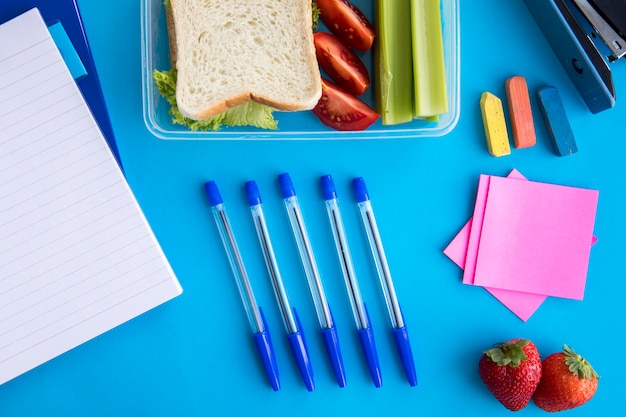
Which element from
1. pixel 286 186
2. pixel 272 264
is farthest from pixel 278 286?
pixel 286 186

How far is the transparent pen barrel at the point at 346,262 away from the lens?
2.77ft

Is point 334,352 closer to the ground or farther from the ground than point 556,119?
closer to the ground

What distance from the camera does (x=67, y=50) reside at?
2.68 ft

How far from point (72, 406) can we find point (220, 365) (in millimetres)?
207

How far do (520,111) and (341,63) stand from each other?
0.26 m

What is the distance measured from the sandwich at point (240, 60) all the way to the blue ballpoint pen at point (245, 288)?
4.0 inches

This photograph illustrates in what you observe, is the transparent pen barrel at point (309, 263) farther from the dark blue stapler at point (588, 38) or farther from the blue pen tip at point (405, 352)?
the dark blue stapler at point (588, 38)

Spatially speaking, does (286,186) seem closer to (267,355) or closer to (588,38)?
(267,355)

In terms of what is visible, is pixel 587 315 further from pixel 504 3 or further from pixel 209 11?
pixel 209 11

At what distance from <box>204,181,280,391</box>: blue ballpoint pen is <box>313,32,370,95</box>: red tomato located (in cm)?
22

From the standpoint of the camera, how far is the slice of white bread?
2.54ft

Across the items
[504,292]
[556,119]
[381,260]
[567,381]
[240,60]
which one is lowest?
[567,381]

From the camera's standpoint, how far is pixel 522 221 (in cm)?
86

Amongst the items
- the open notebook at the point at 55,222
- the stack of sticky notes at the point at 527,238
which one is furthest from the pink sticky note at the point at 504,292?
the open notebook at the point at 55,222
